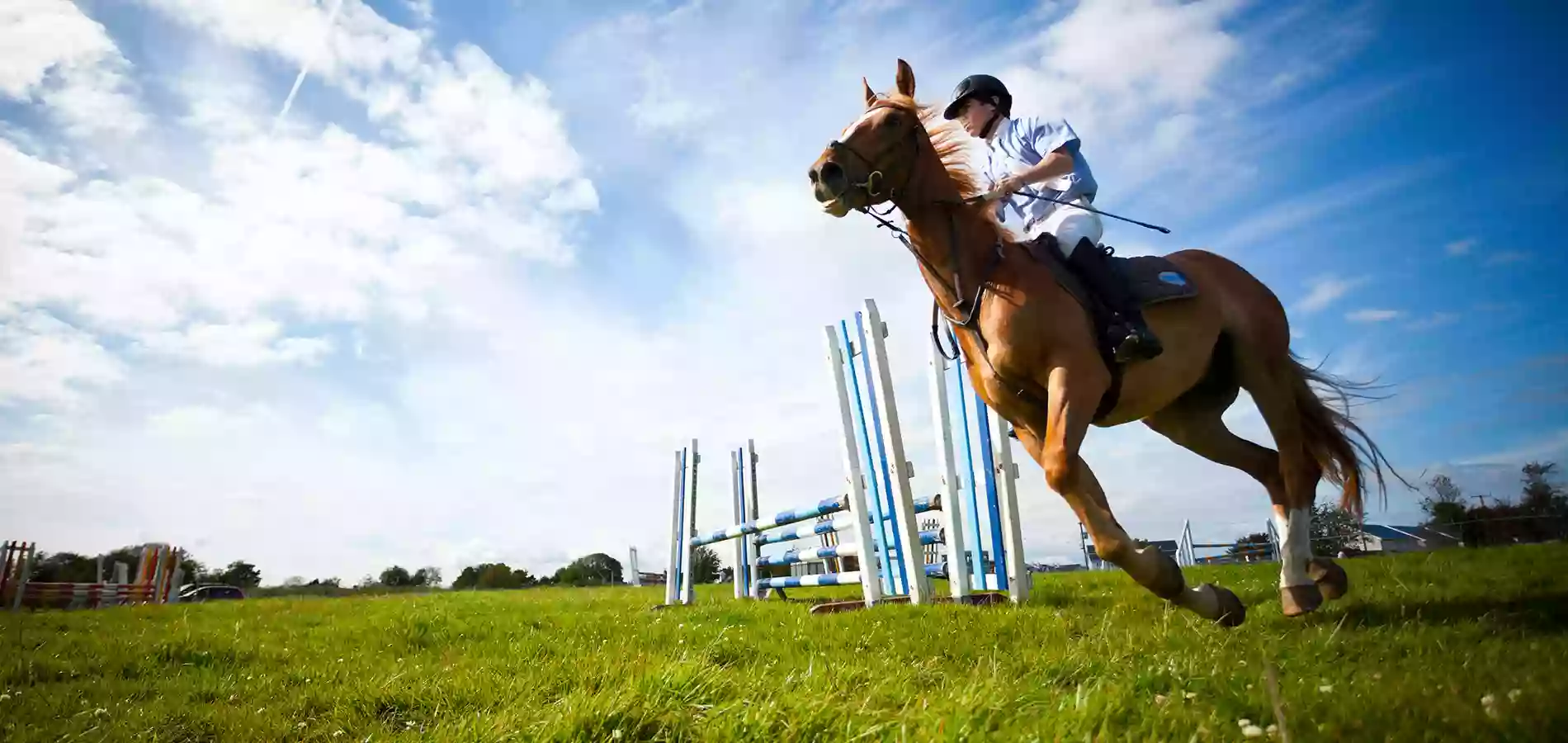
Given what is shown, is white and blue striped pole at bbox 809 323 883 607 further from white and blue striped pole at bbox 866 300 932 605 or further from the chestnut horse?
the chestnut horse

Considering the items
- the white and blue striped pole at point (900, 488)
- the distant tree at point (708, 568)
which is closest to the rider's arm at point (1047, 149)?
the white and blue striped pole at point (900, 488)

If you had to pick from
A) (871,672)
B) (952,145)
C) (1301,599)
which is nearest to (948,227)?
(952,145)

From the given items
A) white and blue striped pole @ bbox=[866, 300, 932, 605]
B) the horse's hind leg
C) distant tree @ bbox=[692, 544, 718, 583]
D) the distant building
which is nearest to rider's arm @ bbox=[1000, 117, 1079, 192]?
the horse's hind leg

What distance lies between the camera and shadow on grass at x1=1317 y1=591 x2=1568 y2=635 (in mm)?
3211

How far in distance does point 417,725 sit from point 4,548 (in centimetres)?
2193

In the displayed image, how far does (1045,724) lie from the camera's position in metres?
2.09

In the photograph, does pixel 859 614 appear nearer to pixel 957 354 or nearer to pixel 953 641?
pixel 953 641

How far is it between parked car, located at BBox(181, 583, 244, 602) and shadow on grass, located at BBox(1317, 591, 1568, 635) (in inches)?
1149

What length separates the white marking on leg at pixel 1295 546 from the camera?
4.14 metres

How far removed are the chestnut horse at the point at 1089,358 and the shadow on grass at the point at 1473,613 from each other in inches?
9.4

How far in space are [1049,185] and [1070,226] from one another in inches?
10.9

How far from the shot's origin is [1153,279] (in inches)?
159

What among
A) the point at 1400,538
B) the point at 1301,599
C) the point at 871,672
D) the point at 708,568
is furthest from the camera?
the point at 708,568

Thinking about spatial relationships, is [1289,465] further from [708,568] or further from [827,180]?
[708,568]
